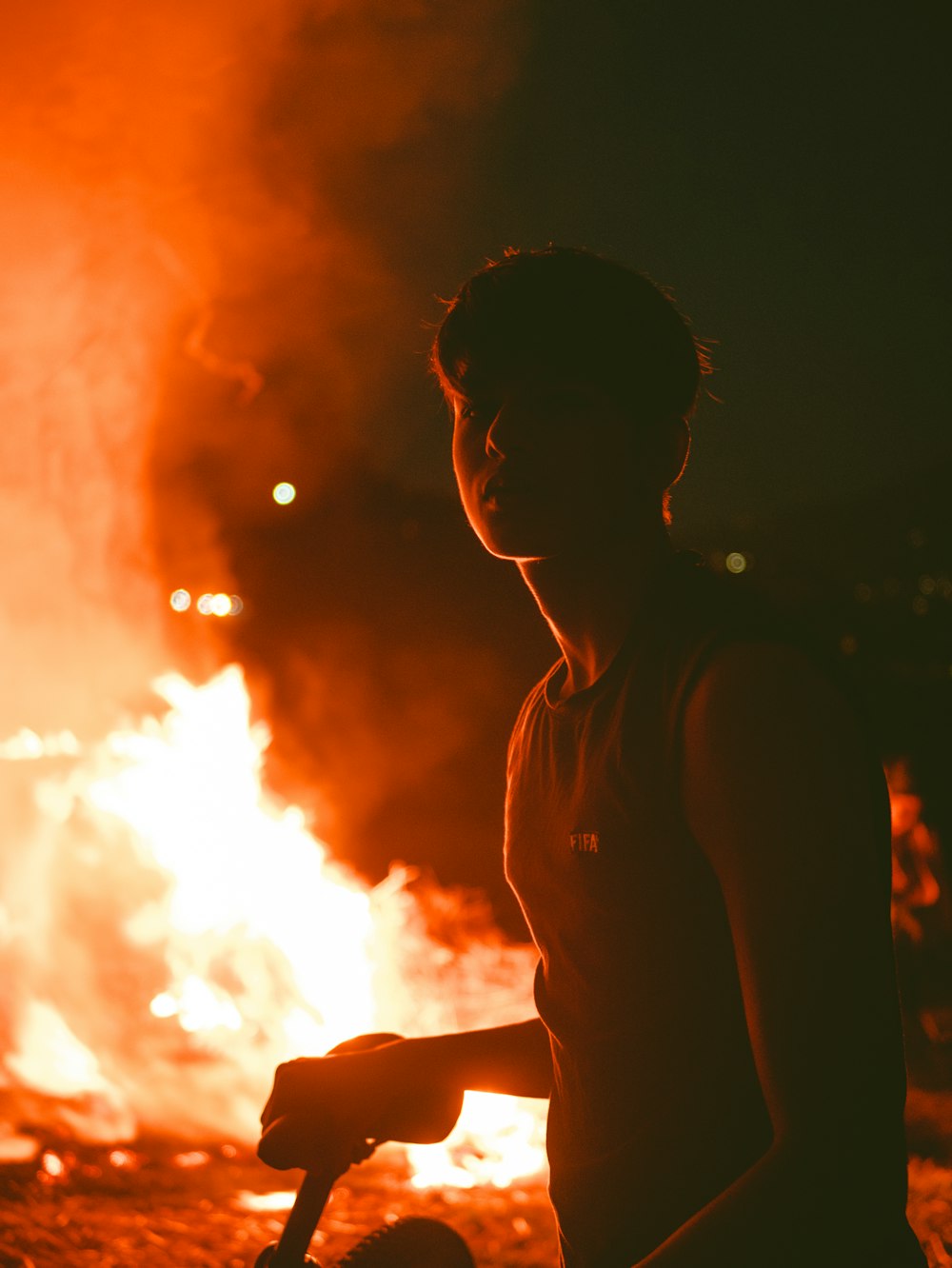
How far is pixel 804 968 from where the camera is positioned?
3.11ft

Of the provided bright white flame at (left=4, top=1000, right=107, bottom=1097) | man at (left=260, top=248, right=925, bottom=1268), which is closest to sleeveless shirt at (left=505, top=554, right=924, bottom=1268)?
man at (left=260, top=248, right=925, bottom=1268)

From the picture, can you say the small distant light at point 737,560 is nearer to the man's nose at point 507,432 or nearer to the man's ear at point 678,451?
the man's ear at point 678,451

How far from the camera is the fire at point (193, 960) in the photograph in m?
6.39

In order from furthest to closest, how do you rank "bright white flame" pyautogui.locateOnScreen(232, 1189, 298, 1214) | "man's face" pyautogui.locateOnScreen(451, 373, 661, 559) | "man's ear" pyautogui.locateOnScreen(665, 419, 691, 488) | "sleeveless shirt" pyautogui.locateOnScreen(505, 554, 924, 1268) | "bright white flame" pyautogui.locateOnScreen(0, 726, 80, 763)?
"bright white flame" pyautogui.locateOnScreen(0, 726, 80, 763) < "bright white flame" pyautogui.locateOnScreen(232, 1189, 298, 1214) < "man's ear" pyautogui.locateOnScreen(665, 419, 691, 488) < "man's face" pyautogui.locateOnScreen(451, 373, 661, 559) < "sleeveless shirt" pyautogui.locateOnScreen(505, 554, 924, 1268)

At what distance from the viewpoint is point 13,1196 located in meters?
5.04

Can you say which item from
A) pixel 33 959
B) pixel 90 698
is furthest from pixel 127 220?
pixel 33 959

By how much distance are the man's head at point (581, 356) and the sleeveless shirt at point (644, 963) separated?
0.24 metres

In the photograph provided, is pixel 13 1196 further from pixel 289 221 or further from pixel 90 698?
pixel 289 221

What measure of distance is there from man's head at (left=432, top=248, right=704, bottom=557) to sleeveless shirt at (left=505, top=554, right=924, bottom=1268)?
24 centimetres

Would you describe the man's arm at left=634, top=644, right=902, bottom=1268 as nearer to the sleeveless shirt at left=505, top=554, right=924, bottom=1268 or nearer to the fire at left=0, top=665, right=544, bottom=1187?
the sleeveless shirt at left=505, top=554, right=924, bottom=1268

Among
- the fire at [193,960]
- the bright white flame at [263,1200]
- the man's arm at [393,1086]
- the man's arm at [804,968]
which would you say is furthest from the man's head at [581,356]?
the fire at [193,960]

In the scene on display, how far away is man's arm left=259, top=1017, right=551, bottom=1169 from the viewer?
1.63 metres

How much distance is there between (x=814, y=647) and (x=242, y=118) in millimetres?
7213

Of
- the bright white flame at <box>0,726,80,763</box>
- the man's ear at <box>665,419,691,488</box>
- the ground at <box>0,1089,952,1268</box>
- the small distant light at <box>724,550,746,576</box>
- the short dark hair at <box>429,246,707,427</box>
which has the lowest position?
the ground at <box>0,1089,952,1268</box>
